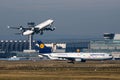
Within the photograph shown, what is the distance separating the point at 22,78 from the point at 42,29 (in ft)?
382

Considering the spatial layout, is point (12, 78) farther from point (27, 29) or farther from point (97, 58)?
point (27, 29)

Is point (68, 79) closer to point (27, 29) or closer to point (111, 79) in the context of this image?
point (111, 79)

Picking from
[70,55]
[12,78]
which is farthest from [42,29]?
[12,78]

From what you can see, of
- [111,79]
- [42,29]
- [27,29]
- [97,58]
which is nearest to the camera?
[111,79]

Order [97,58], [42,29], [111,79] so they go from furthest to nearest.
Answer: [42,29], [97,58], [111,79]

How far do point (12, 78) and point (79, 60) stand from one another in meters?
84.6

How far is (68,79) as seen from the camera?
67750 mm

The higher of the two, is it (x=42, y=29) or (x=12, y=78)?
(x=42, y=29)

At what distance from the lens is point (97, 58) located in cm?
15150

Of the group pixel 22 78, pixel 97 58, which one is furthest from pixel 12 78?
pixel 97 58

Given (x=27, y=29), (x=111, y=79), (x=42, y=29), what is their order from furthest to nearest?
(x=27, y=29) → (x=42, y=29) → (x=111, y=79)

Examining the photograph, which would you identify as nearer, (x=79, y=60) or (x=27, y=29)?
(x=79, y=60)

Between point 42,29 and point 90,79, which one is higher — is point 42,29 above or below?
above

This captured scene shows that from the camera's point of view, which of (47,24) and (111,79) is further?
(47,24)
